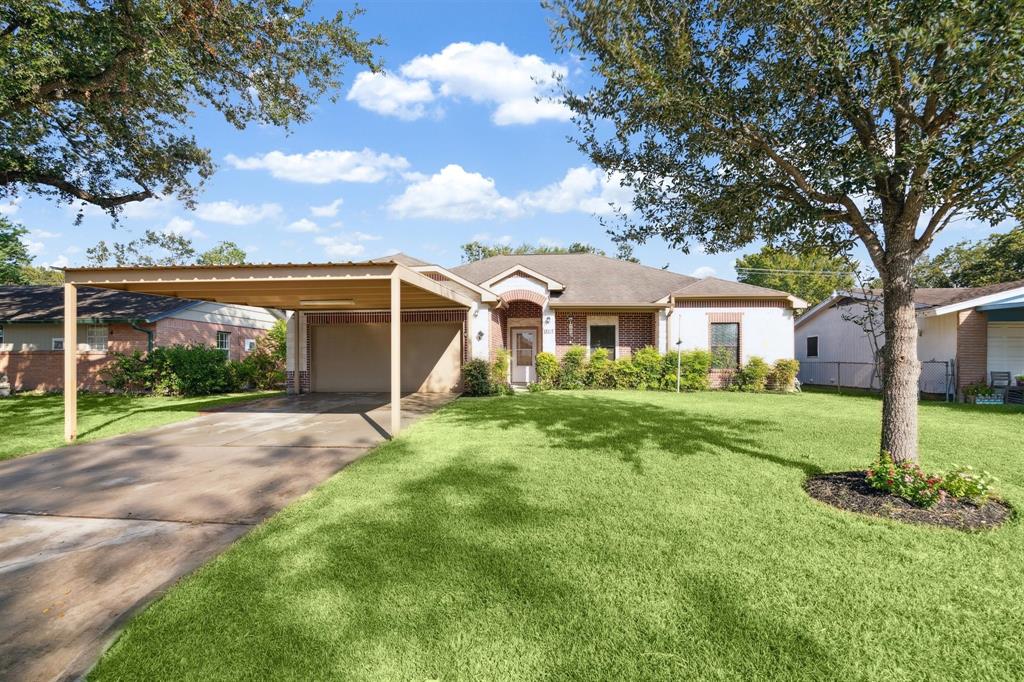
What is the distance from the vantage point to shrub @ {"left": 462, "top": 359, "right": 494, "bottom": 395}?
1431 cm

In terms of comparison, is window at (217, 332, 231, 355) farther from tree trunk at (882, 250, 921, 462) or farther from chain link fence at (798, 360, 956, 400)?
chain link fence at (798, 360, 956, 400)

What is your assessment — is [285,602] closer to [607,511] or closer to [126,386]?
[607,511]

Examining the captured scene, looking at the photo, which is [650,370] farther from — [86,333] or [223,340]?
[86,333]

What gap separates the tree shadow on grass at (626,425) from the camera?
7.24 metres

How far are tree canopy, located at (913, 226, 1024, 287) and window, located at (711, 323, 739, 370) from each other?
18600 mm

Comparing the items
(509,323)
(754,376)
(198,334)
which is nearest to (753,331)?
(754,376)

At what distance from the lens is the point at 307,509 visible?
188 inches

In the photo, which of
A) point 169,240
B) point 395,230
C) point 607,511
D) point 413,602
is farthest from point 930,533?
point 169,240

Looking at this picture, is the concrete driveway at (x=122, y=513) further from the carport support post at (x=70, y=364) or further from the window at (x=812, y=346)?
the window at (x=812, y=346)

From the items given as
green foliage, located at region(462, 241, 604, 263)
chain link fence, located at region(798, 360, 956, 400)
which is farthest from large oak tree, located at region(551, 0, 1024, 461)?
green foliage, located at region(462, 241, 604, 263)

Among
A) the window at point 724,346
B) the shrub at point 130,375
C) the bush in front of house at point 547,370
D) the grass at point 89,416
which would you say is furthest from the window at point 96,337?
the window at point 724,346

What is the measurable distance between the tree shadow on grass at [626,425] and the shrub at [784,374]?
675 centimetres

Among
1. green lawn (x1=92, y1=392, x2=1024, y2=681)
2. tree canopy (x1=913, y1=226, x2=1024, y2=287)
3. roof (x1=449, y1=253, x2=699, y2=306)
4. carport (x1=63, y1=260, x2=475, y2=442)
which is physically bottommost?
green lawn (x1=92, y1=392, x2=1024, y2=681)

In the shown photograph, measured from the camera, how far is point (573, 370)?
54.9 ft
